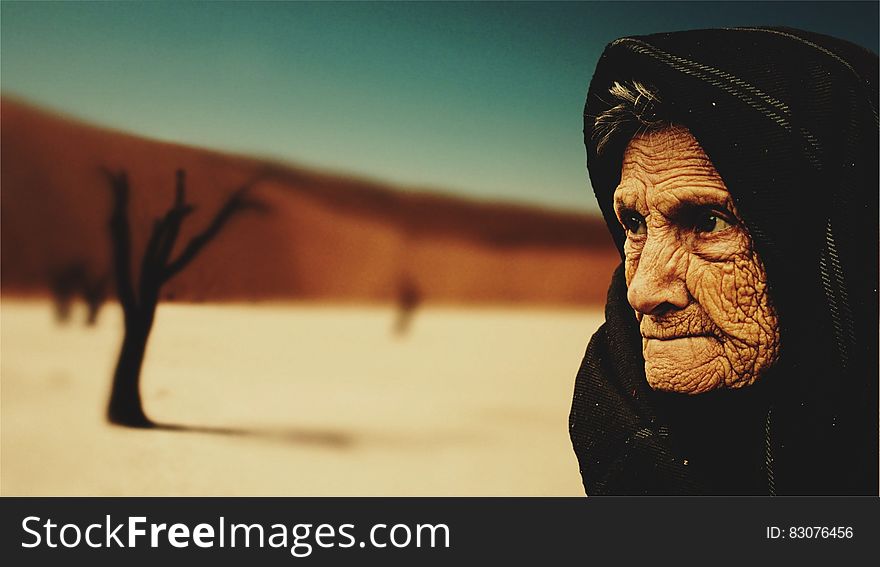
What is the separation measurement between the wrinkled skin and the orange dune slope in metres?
0.39

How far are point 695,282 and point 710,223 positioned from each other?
0.10m

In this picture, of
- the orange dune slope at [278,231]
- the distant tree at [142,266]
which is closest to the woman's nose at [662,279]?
the orange dune slope at [278,231]

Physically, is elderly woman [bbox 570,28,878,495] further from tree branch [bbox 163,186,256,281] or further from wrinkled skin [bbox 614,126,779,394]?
tree branch [bbox 163,186,256,281]

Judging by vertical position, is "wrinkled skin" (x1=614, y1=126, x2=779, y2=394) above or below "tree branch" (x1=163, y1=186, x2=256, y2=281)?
below

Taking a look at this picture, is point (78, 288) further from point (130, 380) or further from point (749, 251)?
point (749, 251)

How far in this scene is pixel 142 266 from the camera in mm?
1649

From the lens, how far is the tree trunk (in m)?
1.62

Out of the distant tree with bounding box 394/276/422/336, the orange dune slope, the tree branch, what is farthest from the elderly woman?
the tree branch

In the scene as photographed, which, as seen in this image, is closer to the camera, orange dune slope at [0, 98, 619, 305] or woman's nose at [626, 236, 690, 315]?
woman's nose at [626, 236, 690, 315]

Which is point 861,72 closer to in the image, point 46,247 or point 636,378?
point 636,378

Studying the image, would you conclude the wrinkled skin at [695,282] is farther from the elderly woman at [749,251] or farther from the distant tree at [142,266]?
the distant tree at [142,266]

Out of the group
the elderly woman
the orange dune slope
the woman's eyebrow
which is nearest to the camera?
the elderly woman

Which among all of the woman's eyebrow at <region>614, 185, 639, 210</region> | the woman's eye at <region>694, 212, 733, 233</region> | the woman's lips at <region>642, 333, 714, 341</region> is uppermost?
the woman's eyebrow at <region>614, 185, 639, 210</region>

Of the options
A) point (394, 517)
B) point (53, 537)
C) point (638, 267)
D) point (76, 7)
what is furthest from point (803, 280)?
point (76, 7)
